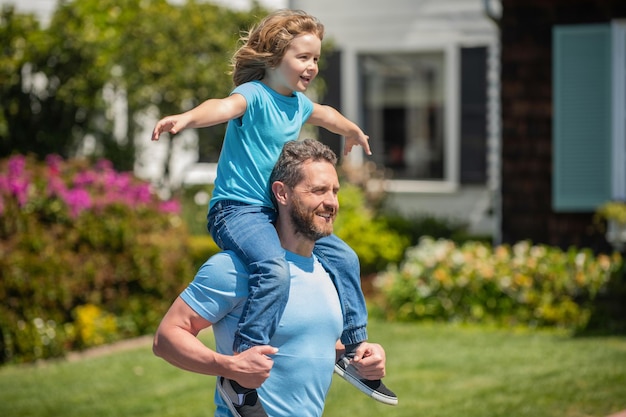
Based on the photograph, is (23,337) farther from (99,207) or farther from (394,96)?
(394,96)

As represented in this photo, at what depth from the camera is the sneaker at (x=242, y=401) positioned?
3.12 m

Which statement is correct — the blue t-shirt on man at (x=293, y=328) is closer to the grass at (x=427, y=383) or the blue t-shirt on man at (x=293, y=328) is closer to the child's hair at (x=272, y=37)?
the child's hair at (x=272, y=37)

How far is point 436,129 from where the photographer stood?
696 inches

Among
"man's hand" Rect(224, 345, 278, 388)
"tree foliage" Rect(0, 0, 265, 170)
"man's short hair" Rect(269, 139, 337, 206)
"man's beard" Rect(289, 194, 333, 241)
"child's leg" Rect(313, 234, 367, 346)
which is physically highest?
"tree foliage" Rect(0, 0, 265, 170)

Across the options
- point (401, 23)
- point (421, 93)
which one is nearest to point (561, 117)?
point (401, 23)

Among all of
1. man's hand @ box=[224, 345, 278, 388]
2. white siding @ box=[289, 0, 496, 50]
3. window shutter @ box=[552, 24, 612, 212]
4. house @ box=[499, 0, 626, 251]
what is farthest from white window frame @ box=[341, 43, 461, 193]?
man's hand @ box=[224, 345, 278, 388]

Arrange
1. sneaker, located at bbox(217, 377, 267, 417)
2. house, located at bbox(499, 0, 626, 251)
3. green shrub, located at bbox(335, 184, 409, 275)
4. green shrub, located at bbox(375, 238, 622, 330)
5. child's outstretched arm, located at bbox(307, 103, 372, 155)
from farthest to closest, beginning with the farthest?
green shrub, located at bbox(335, 184, 409, 275) → house, located at bbox(499, 0, 626, 251) → green shrub, located at bbox(375, 238, 622, 330) → child's outstretched arm, located at bbox(307, 103, 372, 155) → sneaker, located at bbox(217, 377, 267, 417)

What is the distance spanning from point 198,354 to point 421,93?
15067 mm

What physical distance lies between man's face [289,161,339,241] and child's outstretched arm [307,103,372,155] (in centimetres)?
39

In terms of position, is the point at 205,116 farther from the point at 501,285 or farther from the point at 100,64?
the point at 100,64

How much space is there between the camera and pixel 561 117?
461 inches

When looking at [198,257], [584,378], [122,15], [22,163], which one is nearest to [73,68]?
[122,15]

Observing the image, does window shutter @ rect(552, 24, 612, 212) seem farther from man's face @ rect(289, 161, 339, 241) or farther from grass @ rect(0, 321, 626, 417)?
man's face @ rect(289, 161, 339, 241)

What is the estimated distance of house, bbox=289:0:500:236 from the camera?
1609cm
